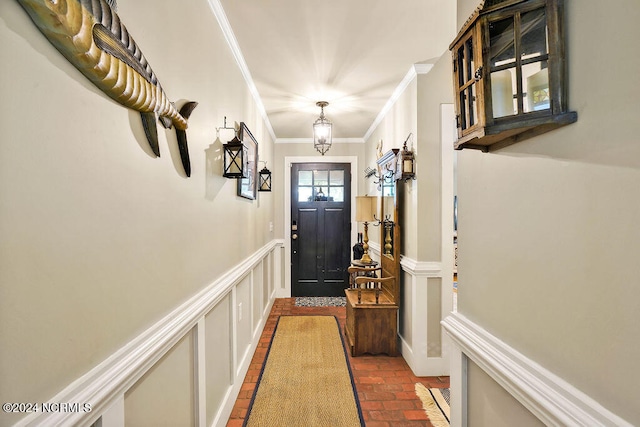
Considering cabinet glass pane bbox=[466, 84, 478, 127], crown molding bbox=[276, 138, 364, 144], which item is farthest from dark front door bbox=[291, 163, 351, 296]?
cabinet glass pane bbox=[466, 84, 478, 127]

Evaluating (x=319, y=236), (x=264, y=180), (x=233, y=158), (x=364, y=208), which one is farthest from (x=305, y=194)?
(x=233, y=158)

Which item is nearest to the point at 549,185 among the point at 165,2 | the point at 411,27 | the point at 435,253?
the point at 165,2

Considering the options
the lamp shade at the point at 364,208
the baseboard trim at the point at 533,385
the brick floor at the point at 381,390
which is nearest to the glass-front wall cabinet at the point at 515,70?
the baseboard trim at the point at 533,385

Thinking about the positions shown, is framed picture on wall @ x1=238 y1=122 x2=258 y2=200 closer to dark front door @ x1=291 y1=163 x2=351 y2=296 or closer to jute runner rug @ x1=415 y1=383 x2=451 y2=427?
dark front door @ x1=291 y1=163 x2=351 y2=296

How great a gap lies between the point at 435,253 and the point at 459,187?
1393mm

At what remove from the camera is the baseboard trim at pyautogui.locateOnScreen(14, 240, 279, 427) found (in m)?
0.63

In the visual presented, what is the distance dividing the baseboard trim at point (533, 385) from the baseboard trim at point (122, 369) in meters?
1.05

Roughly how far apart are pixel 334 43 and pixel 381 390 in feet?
8.29

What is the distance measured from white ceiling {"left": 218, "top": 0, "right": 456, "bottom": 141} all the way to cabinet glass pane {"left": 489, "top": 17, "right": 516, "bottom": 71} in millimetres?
1095

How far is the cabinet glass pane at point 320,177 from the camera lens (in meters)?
4.72

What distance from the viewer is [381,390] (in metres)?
2.24

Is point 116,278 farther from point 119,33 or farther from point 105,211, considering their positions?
point 119,33

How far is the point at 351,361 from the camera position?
2.67m

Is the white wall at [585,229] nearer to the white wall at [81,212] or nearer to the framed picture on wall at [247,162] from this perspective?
the white wall at [81,212]
